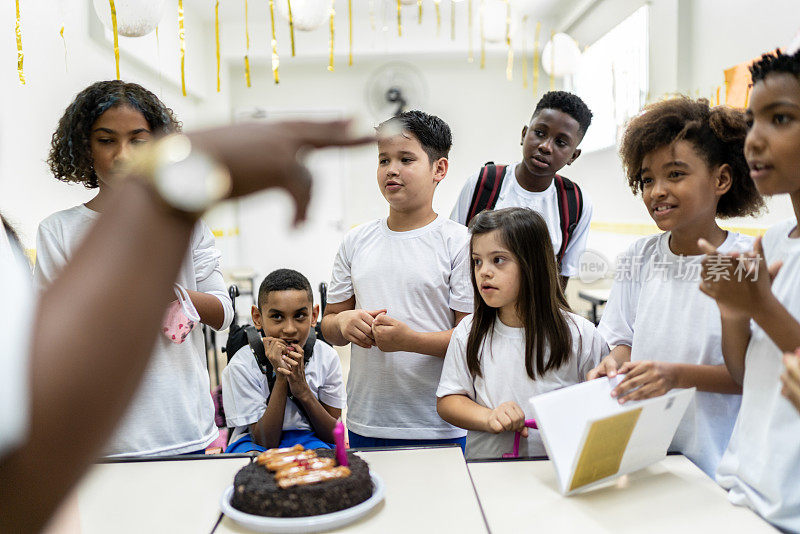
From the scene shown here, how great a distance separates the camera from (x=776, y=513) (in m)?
1.00

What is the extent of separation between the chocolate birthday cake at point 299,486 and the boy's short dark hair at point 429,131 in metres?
1.07

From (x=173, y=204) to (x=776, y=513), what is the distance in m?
1.09

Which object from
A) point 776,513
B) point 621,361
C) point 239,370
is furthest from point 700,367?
point 239,370

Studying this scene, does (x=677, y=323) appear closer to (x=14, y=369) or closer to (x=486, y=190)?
(x=486, y=190)

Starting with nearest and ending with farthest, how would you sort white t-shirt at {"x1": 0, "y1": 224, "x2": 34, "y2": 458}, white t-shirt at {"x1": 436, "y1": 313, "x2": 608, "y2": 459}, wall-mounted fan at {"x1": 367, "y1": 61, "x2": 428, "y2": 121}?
white t-shirt at {"x1": 0, "y1": 224, "x2": 34, "y2": 458} < white t-shirt at {"x1": 436, "y1": 313, "x2": 608, "y2": 459} < wall-mounted fan at {"x1": 367, "y1": 61, "x2": 428, "y2": 121}

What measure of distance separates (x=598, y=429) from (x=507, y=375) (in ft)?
1.61

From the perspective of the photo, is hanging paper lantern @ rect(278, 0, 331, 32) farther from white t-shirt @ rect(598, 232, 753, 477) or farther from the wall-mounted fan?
the wall-mounted fan

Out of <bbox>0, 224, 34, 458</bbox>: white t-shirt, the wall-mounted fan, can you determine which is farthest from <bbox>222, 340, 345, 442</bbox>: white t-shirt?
the wall-mounted fan

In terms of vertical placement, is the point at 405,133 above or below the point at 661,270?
above

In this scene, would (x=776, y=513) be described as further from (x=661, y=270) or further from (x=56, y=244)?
(x=56, y=244)

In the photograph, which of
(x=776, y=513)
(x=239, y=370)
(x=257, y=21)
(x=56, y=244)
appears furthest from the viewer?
(x=257, y=21)

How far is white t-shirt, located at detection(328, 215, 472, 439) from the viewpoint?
1.74m

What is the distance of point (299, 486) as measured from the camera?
3.30 feet

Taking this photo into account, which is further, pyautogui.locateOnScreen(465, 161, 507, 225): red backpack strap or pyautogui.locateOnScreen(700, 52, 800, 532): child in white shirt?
pyautogui.locateOnScreen(465, 161, 507, 225): red backpack strap
